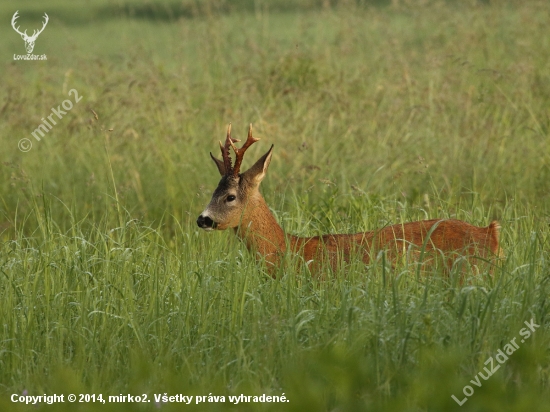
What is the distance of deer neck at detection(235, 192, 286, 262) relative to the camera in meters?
5.66

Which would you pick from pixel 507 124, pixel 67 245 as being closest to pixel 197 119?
pixel 507 124

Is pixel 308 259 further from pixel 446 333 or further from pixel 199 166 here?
pixel 199 166

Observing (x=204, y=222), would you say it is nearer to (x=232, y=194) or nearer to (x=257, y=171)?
(x=232, y=194)

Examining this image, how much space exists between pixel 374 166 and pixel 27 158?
288cm

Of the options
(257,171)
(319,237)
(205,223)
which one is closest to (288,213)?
(257,171)

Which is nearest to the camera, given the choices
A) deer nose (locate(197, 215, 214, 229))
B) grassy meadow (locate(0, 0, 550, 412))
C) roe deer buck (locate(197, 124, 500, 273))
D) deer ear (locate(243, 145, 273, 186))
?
grassy meadow (locate(0, 0, 550, 412))

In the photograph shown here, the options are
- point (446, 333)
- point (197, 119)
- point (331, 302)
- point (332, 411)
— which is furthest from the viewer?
point (197, 119)

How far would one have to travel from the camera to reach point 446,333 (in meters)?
4.05

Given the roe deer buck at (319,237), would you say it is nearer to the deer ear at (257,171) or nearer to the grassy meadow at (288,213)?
the deer ear at (257,171)

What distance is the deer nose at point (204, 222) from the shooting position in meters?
5.64

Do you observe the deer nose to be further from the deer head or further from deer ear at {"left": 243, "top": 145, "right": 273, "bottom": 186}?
deer ear at {"left": 243, "top": 145, "right": 273, "bottom": 186}

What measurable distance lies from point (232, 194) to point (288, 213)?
0.56m

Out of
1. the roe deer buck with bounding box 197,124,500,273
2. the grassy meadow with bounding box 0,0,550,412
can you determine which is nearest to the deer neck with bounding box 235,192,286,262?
the roe deer buck with bounding box 197,124,500,273

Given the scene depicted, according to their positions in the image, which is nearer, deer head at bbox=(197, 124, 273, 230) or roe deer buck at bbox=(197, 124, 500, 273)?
roe deer buck at bbox=(197, 124, 500, 273)
